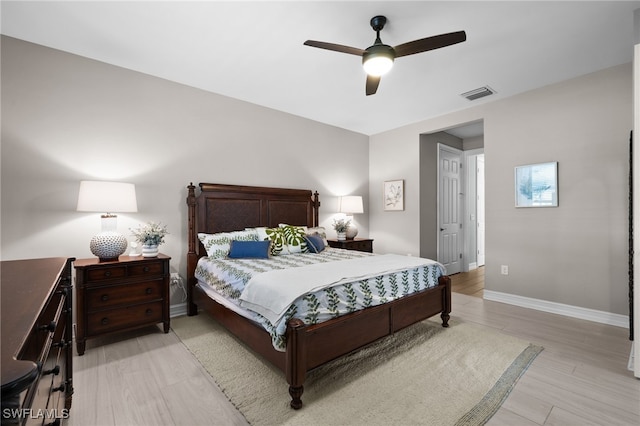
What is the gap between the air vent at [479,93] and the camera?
370 centimetres

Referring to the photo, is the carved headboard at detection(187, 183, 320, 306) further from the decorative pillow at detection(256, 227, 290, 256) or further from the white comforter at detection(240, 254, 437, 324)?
the white comforter at detection(240, 254, 437, 324)

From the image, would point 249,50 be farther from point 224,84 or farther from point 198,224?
point 198,224

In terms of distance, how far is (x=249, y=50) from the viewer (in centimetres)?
285

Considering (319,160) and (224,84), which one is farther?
(319,160)

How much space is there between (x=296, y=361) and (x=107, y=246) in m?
2.09

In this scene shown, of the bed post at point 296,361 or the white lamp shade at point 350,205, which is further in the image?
the white lamp shade at point 350,205

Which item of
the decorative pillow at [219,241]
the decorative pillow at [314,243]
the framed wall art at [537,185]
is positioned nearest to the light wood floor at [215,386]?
the decorative pillow at [219,241]

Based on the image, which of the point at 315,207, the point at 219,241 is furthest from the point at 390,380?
the point at 315,207

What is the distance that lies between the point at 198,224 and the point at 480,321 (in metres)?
3.45

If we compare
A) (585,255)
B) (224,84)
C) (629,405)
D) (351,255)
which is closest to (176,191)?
Answer: (224,84)

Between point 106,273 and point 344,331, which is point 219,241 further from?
point 344,331

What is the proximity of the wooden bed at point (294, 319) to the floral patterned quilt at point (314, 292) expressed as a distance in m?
0.06

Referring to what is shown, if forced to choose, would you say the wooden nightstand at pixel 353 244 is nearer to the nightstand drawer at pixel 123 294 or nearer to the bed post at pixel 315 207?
the bed post at pixel 315 207

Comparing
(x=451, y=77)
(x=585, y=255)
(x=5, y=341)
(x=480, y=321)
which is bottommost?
(x=480, y=321)
